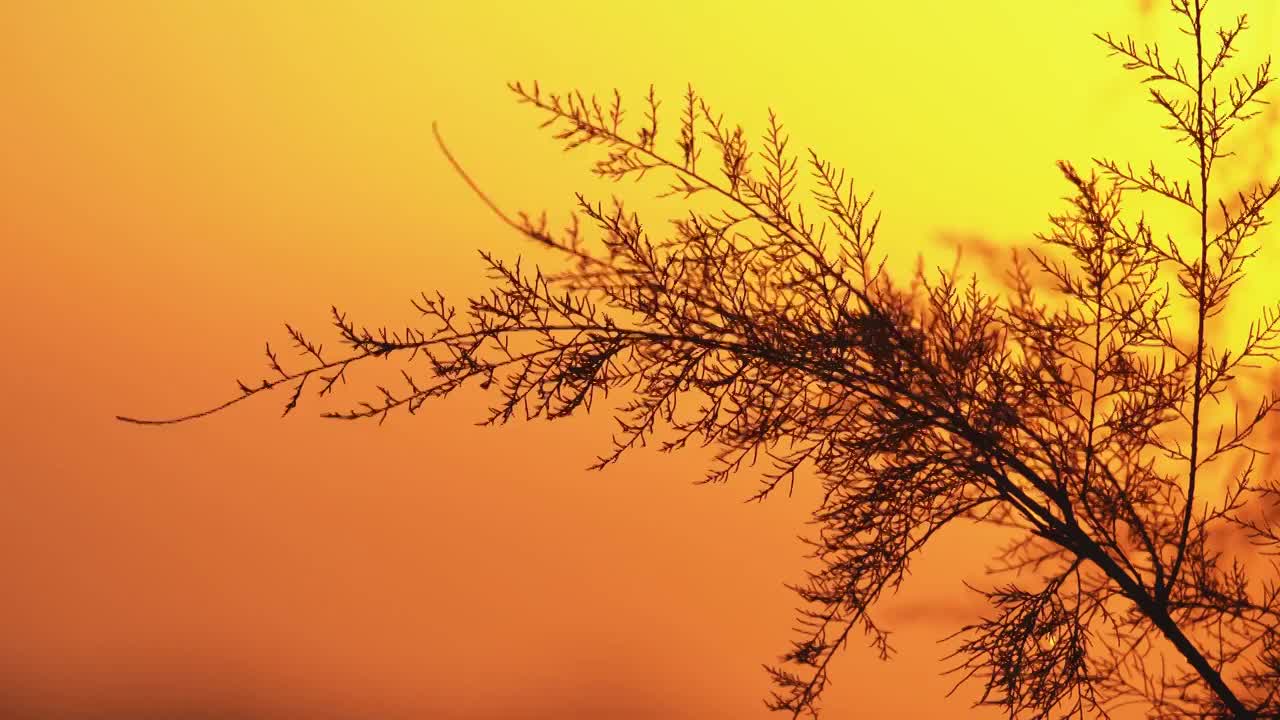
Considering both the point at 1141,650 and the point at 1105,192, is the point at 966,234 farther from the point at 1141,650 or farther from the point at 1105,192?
the point at 1141,650

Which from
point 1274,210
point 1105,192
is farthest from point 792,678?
point 1274,210

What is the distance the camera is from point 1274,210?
172 centimetres

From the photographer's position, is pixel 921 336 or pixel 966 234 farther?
pixel 966 234

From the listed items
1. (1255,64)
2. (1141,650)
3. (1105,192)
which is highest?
(1255,64)

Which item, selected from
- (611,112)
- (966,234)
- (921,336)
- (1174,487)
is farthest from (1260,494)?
(611,112)

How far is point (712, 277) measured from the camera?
1244 mm

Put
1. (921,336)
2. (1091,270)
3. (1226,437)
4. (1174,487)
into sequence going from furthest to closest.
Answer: (1226,437) → (1174,487) → (1091,270) → (921,336)

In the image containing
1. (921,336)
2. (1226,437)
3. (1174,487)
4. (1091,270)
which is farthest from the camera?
(1226,437)

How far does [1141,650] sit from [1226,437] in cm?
31

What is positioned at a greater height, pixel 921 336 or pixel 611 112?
pixel 611 112

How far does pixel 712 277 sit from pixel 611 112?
0.19 metres

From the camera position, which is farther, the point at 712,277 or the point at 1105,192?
the point at 1105,192

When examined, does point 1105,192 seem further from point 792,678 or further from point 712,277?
point 792,678

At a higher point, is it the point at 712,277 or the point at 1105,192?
the point at 1105,192
